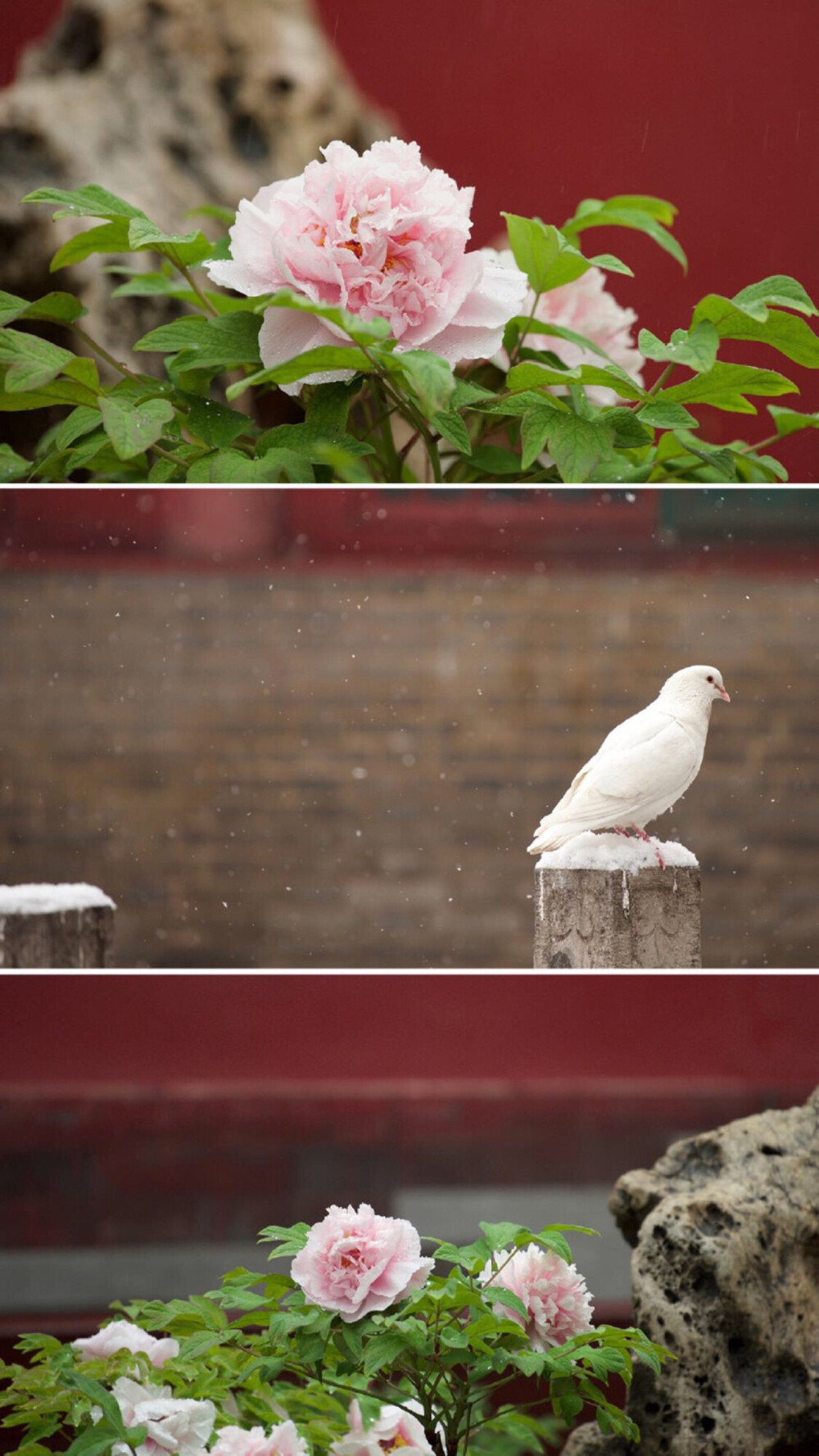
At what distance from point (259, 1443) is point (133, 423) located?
0.68 m

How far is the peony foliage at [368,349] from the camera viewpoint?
30.3 inches

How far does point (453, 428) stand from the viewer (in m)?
0.79

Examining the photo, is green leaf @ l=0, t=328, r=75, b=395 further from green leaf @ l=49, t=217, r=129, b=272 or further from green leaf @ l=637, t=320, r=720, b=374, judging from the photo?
green leaf @ l=637, t=320, r=720, b=374

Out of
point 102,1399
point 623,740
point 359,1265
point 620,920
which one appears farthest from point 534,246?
point 102,1399

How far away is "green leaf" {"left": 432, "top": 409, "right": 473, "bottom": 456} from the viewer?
790 mm

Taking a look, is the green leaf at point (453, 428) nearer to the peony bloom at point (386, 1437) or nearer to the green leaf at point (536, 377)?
the green leaf at point (536, 377)

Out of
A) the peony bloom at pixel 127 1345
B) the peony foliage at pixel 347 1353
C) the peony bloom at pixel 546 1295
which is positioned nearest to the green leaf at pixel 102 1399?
the peony foliage at pixel 347 1353

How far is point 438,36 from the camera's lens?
1.70 meters

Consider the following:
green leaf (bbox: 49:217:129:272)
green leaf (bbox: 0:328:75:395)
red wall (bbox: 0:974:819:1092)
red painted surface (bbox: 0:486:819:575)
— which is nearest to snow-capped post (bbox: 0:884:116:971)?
red painted surface (bbox: 0:486:819:575)

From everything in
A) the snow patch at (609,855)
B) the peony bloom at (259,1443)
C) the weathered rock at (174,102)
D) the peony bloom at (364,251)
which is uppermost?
the weathered rock at (174,102)

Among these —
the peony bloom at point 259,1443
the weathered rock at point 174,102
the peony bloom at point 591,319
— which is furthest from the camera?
the weathered rock at point 174,102

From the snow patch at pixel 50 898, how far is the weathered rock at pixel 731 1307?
0.66 m

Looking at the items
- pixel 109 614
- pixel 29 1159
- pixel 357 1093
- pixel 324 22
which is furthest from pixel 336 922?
pixel 324 22

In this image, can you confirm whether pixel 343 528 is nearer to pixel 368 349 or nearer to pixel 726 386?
pixel 368 349
